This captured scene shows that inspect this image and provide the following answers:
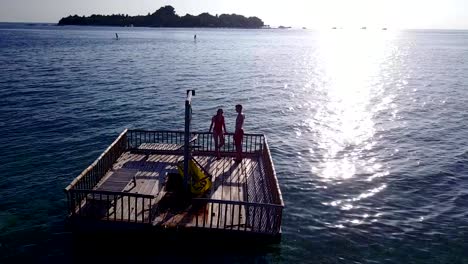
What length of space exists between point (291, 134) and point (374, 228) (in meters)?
15.2

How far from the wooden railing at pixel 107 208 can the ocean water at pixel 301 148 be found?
4.83ft

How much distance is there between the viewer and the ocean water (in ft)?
51.2

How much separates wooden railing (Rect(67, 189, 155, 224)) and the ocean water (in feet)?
4.83

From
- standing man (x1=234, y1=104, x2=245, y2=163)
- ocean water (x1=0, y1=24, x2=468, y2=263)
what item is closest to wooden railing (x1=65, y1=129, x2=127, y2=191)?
ocean water (x1=0, y1=24, x2=468, y2=263)

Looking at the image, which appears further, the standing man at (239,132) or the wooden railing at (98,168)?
the standing man at (239,132)

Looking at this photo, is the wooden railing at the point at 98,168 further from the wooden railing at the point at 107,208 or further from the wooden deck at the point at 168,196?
the wooden railing at the point at 107,208

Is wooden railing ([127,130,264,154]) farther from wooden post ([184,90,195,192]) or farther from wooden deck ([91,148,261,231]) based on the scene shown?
wooden post ([184,90,195,192])

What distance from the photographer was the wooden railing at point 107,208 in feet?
43.0

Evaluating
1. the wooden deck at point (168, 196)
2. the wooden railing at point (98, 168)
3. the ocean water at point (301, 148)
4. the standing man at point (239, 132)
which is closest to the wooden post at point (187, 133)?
the wooden deck at point (168, 196)

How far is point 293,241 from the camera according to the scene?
15594mm

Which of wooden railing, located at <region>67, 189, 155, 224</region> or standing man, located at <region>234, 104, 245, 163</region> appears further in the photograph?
standing man, located at <region>234, 104, 245, 163</region>

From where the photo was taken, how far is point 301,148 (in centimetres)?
2808

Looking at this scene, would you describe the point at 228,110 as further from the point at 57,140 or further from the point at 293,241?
the point at 293,241

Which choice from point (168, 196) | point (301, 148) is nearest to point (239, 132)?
point (168, 196)
